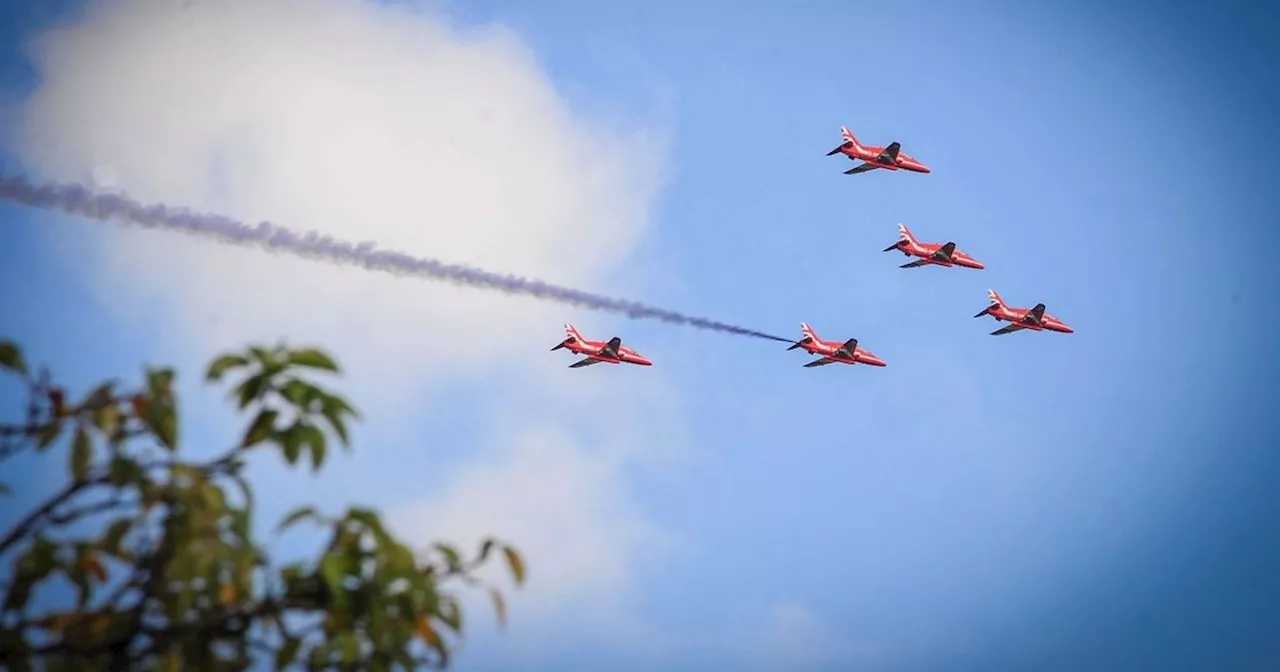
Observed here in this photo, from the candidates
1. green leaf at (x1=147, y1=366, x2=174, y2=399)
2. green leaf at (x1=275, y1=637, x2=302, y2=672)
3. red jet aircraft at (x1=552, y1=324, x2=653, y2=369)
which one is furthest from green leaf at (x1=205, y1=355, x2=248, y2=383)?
red jet aircraft at (x1=552, y1=324, x2=653, y2=369)

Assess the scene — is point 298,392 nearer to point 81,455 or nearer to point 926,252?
point 81,455

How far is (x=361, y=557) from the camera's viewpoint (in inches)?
432

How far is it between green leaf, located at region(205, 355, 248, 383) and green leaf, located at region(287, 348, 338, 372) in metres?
0.38

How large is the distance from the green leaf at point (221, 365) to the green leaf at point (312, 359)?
38 cm

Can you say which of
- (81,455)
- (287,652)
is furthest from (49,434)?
(287,652)

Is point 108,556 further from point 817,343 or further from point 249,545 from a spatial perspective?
point 817,343

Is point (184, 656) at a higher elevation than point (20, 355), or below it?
below

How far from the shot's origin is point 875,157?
10725 centimetres

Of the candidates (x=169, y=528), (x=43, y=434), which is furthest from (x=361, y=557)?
(x=43, y=434)

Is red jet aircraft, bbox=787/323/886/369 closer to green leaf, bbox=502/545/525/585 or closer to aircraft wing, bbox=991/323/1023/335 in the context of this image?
aircraft wing, bbox=991/323/1023/335

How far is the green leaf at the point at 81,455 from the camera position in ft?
35.1

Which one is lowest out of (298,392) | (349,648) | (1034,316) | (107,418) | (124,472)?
(349,648)

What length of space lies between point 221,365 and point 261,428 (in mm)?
643

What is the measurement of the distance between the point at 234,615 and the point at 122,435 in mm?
1542
